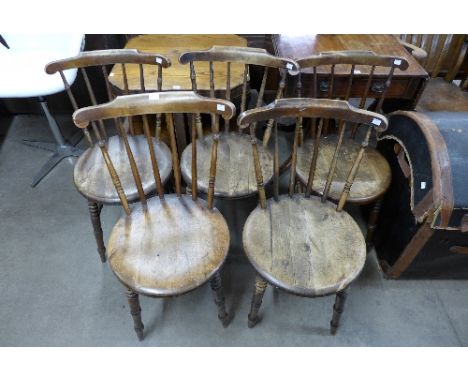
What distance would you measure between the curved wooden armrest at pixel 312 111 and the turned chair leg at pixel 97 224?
82 cm

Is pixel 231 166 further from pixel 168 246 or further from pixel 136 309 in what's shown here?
pixel 136 309

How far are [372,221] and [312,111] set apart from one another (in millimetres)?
767

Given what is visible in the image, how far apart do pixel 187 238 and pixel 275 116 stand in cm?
52

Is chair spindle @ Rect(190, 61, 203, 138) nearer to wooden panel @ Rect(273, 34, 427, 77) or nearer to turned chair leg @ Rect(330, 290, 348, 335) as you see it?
wooden panel @ Rect(273, 34, 427, 77)

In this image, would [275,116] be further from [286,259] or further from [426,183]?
[426,183]

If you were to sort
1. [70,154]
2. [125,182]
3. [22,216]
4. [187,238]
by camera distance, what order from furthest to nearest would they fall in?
[70,154], [22,216], [125,182], [187,238]

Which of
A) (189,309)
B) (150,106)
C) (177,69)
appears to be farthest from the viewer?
(177,69)

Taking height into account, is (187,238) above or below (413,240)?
above

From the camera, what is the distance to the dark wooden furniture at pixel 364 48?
157cm

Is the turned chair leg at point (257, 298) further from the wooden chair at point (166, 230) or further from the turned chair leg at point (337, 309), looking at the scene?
the turned chair leg at point (337, 309)

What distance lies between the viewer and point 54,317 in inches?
57.1

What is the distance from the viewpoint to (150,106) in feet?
3.24

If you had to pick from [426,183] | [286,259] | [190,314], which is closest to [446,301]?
[426,183]

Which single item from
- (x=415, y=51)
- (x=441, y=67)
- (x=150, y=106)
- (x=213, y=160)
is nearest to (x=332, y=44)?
(x=415, y=51)
